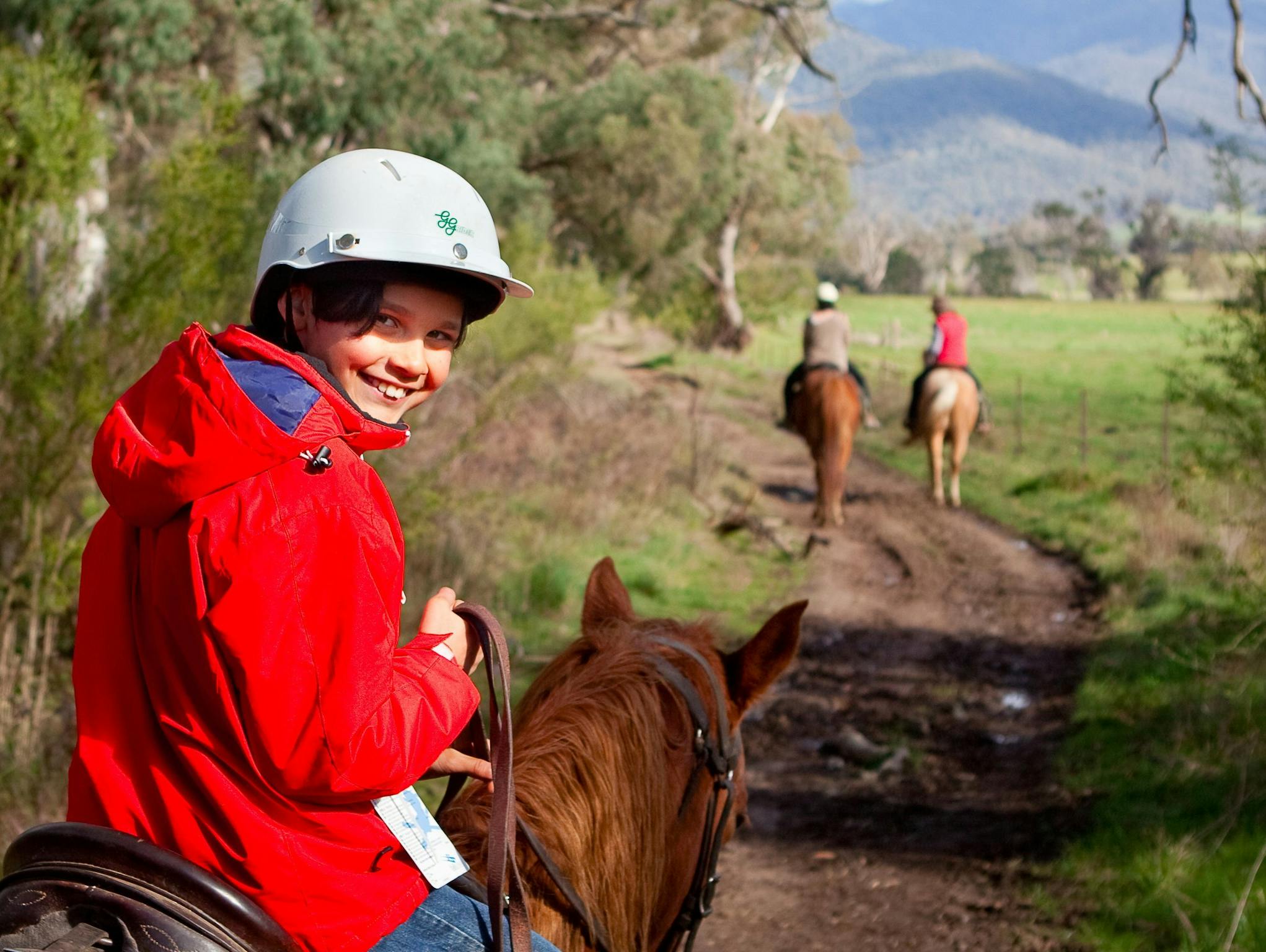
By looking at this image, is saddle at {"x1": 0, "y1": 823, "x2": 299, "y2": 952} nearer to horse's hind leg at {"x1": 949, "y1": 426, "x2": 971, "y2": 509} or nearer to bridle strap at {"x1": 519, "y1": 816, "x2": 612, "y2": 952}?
bridle strap at {"x1": 519, "y1": 816, "x2": 612, "y2": 952}

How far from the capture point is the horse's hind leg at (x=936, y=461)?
611 inches

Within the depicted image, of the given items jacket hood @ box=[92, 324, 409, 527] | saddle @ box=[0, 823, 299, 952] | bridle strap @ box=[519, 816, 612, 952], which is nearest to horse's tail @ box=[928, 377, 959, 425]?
bridle strap @ box=[519, 816, 612, 952]

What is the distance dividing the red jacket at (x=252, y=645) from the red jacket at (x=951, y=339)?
14.4 metres

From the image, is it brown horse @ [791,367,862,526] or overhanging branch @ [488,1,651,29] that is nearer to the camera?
brown horse @ [791,367,862,526]

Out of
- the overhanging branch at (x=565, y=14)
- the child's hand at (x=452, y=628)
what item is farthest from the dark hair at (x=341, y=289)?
the overhanging branch at (x=565, y=14)

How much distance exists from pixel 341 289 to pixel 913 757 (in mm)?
6544

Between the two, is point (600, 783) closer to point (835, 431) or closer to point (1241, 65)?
point (1241, 65)

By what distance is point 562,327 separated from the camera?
50.4 feet

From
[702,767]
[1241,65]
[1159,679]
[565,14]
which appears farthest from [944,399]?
[702,767]

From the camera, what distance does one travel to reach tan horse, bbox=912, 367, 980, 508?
1530 centimetres

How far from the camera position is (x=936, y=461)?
1566 centimetres

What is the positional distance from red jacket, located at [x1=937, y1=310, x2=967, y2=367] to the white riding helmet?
14.0 metres

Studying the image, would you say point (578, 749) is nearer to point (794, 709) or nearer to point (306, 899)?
point (306, 899)

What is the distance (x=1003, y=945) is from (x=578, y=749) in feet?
12.1
